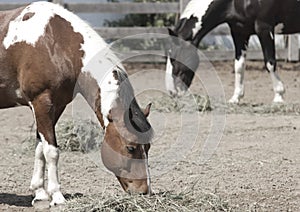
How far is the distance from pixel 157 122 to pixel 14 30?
12.1 ft

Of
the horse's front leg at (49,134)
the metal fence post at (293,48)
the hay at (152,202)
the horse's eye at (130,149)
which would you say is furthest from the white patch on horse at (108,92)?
the metal fence post at (293,48)

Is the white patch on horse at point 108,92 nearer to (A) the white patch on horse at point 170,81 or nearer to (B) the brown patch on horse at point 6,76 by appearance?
(B) the brown patch on horse at point 6,76

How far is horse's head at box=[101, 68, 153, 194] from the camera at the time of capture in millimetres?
4949

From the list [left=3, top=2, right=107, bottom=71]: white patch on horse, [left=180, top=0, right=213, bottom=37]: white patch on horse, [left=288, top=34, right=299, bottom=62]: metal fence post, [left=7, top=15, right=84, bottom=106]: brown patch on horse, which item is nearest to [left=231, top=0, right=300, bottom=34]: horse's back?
[left=180, top=0, right=213, bottom=37]: white patch on horse

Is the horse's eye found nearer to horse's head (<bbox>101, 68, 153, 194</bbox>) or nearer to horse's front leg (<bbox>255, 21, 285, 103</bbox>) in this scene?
horse's head (<bbox>101, 68, 153, 194</bbox>)

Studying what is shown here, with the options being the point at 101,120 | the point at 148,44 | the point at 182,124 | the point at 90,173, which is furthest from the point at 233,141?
the point at 148,44

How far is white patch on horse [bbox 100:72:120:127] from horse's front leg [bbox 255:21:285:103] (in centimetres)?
504

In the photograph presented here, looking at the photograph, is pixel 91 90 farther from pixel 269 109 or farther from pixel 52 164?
pixel 269 109

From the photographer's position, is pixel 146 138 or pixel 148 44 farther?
pixel 148 44

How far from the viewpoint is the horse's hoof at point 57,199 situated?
5285 mm

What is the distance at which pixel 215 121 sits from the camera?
8938 mm

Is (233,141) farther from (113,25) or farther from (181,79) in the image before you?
(113,25)

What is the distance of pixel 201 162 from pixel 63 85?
82.9 inches

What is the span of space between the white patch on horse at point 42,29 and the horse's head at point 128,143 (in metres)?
0.47
